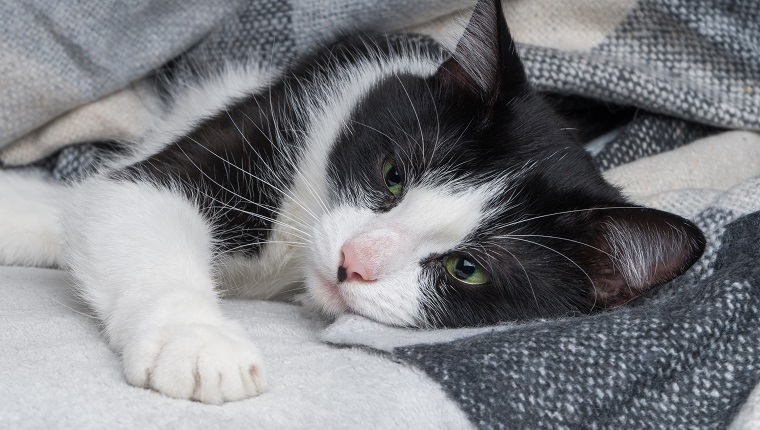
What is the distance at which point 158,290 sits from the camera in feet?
3.57

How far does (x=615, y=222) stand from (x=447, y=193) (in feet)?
0.84

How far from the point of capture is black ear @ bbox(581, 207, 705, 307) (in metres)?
1.17

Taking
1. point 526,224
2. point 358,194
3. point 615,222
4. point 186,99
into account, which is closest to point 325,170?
point 358,194

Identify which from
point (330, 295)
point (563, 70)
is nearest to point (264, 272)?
point (330, 295)

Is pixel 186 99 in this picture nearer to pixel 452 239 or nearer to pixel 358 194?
pixel 358 194

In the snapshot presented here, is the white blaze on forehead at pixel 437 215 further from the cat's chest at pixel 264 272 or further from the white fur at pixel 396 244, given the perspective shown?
the cat's chest at pixel 264 272

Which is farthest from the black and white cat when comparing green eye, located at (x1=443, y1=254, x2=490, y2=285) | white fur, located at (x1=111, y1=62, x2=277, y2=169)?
white fur, located at (x1=111, y1=62, x2=277, y2=169)

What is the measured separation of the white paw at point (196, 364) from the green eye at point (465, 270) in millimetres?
362

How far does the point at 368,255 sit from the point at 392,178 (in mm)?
198

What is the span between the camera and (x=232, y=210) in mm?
1387

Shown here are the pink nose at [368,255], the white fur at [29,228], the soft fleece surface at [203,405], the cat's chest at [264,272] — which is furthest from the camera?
the white fur at [29,228]

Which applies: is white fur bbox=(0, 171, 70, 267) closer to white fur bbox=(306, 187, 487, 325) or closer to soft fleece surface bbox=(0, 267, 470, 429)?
soft fleece surface bbox=(0, 267, 470, 429)

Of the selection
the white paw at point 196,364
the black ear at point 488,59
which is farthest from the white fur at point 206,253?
the black ear at point 488,59

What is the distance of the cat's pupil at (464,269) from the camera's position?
122 centimetres
